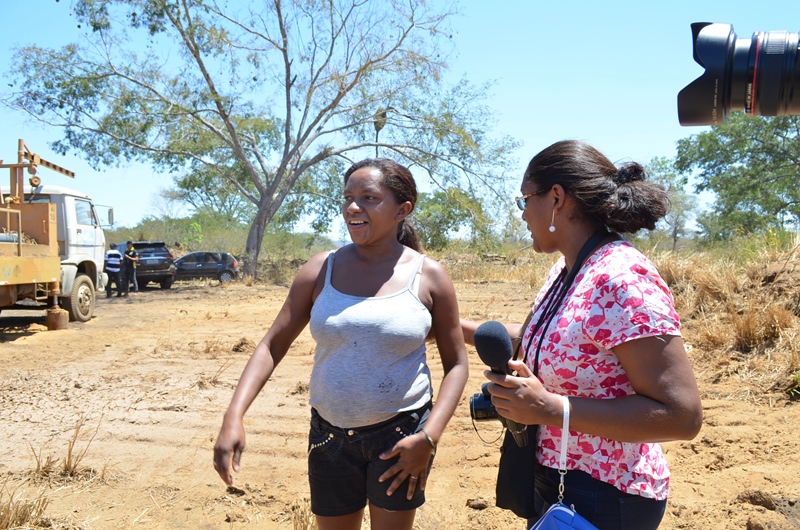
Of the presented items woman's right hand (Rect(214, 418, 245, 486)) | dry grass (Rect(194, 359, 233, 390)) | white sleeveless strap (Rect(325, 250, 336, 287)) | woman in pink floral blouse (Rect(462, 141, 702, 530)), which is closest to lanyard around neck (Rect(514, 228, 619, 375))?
woman in pink floral blouse (Rect(462, 141, 702, 530))

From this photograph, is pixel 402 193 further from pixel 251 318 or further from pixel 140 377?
pixel 251 318

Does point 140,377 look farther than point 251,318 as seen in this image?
No

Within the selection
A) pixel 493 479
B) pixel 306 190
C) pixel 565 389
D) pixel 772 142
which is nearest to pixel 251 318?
pixel 493 479

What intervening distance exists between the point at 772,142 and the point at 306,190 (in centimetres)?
1679

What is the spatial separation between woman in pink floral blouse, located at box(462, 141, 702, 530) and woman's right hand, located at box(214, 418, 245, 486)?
40.8 inches

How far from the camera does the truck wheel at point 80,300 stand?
12180 millimetres

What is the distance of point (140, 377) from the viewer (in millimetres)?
7254

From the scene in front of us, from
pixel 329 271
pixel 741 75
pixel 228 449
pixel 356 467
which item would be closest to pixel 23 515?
pixel 228 449

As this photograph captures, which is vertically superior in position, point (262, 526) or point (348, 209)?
point (348, 209)

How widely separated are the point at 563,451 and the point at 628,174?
0.83 metres

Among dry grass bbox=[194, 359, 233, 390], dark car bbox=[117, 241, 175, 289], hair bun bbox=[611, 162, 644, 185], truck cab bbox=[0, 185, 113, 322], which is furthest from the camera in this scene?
dark car bbox=[117, 241, 175, 289]

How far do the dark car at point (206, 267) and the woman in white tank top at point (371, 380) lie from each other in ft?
70.9

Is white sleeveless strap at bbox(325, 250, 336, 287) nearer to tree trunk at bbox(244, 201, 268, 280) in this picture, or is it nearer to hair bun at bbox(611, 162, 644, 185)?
hair bun at bbox(611, 162, 644, 185)

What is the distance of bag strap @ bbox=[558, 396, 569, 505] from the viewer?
5.58 ft
